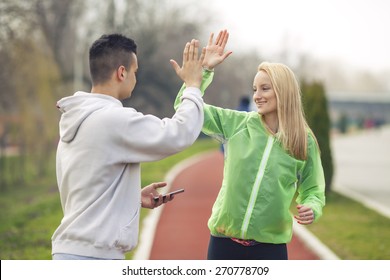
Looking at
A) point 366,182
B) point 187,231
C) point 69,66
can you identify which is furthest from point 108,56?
point 69,66

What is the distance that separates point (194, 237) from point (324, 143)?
484 cm

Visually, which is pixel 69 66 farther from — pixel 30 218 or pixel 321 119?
pixel 30 218

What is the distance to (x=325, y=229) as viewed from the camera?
992 cm

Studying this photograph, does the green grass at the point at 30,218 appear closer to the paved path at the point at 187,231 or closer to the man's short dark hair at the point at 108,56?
the paved path at the point at 187,231

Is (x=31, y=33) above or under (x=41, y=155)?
above

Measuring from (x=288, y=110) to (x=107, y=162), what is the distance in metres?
1.08

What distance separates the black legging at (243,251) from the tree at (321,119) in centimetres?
978

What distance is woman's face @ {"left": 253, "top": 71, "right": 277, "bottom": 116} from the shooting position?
3.51 meters

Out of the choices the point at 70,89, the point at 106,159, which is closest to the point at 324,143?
the point at 106,159

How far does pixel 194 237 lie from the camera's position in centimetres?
929

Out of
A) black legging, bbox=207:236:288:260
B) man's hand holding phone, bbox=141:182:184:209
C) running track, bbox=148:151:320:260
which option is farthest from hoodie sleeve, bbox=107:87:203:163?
running track, bbox=148:151:320:260

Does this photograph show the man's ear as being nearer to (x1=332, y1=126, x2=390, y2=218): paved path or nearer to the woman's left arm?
the woman's left arm

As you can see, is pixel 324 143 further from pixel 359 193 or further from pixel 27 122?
pixel 27 122

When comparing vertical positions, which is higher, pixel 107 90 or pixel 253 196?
pixel 107 90
